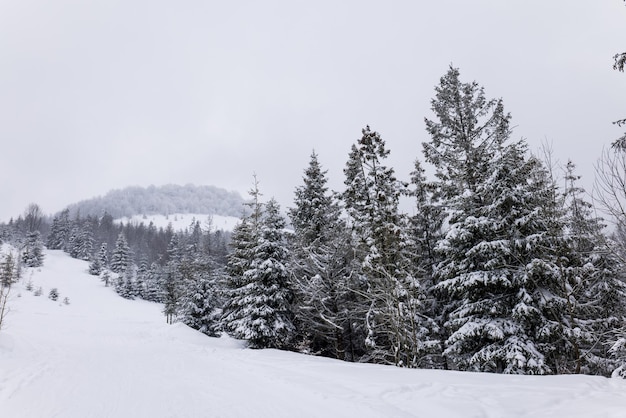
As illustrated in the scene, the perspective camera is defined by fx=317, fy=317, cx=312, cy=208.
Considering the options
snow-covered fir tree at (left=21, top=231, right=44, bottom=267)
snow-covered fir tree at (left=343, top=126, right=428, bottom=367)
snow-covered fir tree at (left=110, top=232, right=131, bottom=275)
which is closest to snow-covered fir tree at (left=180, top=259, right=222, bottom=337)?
snow-covered fir tree at (left=343, top=126, right=428, bottom=367)

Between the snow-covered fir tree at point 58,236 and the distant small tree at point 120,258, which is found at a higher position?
the snow-covered fir tree at point 58,236

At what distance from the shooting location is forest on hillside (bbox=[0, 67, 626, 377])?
10805mm

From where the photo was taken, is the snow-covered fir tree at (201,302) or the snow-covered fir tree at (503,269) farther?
the snow-covered fir tree at (201,302)

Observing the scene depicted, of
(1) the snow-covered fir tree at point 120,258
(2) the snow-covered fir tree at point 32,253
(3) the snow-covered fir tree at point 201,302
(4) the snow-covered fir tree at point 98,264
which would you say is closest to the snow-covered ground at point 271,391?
(3) the snow-covered fir tree at point 201,302

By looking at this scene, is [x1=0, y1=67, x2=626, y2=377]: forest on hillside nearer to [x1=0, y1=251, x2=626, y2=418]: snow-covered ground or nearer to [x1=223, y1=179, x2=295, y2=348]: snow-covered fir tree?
[x1=223, y1=179, x2=295, y2=348]: snow-covered fir tree

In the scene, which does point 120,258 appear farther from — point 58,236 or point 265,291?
point 265,291

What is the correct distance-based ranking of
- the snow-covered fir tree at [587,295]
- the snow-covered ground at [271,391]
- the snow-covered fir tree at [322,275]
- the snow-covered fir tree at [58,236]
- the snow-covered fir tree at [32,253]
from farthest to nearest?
1. the snow-covered fir tree at [58,236]
2. the snow-covered fir tree at [32,253]
3. the snow-covered fir tree at [322,275]
4. the snow-covered fir tree at [587,295]
5. the snow-covered ground at [271,391]

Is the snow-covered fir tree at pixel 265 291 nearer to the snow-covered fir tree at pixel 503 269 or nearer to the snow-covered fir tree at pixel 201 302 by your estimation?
the snow-covered fir tree at pixel 201 302

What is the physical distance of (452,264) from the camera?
12.9m

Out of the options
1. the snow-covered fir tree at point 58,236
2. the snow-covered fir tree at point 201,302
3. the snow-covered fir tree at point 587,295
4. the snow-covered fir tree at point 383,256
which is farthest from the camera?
the snow-covered fir tree at point 58,236

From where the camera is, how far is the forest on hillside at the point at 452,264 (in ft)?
35.4

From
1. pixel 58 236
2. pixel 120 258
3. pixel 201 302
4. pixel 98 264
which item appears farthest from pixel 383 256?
pixel 58 236

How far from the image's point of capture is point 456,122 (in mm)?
14648

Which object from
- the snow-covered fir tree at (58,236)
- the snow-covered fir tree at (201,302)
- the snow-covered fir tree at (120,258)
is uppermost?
the snow-covered fir tree at (58,236)
